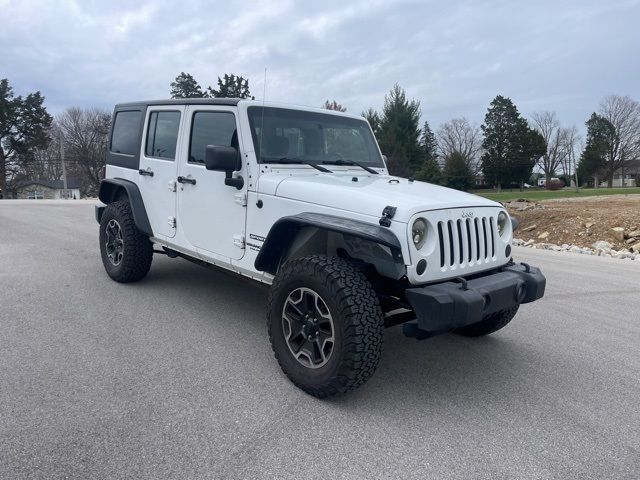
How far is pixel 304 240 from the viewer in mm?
3676

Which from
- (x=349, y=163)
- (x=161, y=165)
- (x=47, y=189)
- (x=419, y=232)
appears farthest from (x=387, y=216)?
(x=47, y=189)

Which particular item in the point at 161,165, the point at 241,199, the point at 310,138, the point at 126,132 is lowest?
the point at 241,199

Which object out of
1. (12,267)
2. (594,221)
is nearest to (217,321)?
(12,267)

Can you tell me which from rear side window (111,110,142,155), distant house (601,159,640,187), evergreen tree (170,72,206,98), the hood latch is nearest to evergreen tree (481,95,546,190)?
distant house (601,159,640,187)

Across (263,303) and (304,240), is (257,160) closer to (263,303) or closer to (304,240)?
(304,240)

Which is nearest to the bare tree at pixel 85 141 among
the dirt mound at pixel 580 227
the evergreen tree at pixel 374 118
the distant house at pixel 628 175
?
the evergreen tree at pixel 374 118

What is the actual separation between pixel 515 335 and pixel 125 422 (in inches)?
132

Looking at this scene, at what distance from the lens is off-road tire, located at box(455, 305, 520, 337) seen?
4.03m

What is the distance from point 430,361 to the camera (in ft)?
12.8

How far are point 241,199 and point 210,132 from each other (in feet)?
2.78

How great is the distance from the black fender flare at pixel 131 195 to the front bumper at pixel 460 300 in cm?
333

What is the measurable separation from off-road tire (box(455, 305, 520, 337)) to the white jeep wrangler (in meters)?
0.01

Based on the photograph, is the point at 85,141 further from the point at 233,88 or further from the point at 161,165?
the point at 161,165

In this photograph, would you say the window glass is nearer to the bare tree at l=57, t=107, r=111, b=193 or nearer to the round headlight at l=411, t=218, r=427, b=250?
the round headlight at l=411, t=218, r=427, b=250
